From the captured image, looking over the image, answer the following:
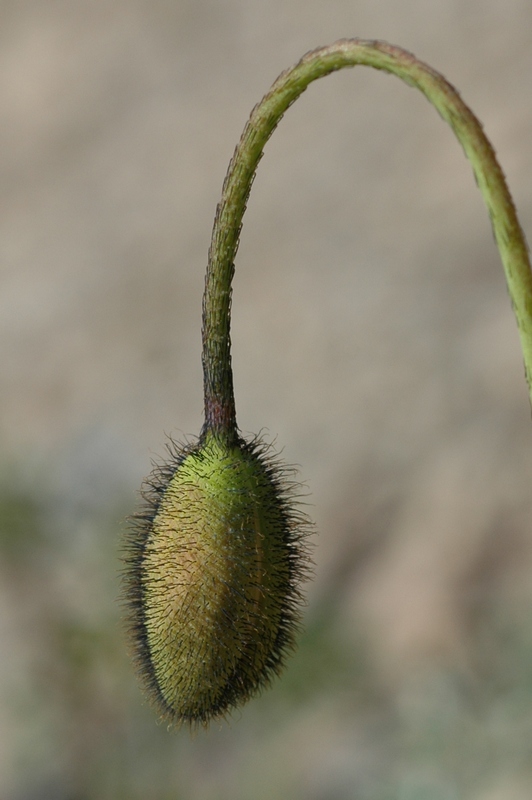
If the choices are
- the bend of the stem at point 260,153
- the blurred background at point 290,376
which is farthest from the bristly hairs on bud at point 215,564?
the blurred background at point 290,376

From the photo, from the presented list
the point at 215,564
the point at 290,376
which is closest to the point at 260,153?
the point at 215,564

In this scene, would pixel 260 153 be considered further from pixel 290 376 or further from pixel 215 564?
pixel 290 376

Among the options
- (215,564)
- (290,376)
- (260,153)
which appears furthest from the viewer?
(290,376)

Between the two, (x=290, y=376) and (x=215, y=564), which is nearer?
(x=215, y=564)

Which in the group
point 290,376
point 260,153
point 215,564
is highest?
point 290,376

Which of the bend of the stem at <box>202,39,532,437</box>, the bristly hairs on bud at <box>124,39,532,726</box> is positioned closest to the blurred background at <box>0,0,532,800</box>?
the bristly hairs on bud at <box>124,39,532,726</box>

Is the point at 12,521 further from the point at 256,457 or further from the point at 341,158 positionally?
the point at 256,457

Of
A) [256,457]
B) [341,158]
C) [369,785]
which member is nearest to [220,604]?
[256,457]
